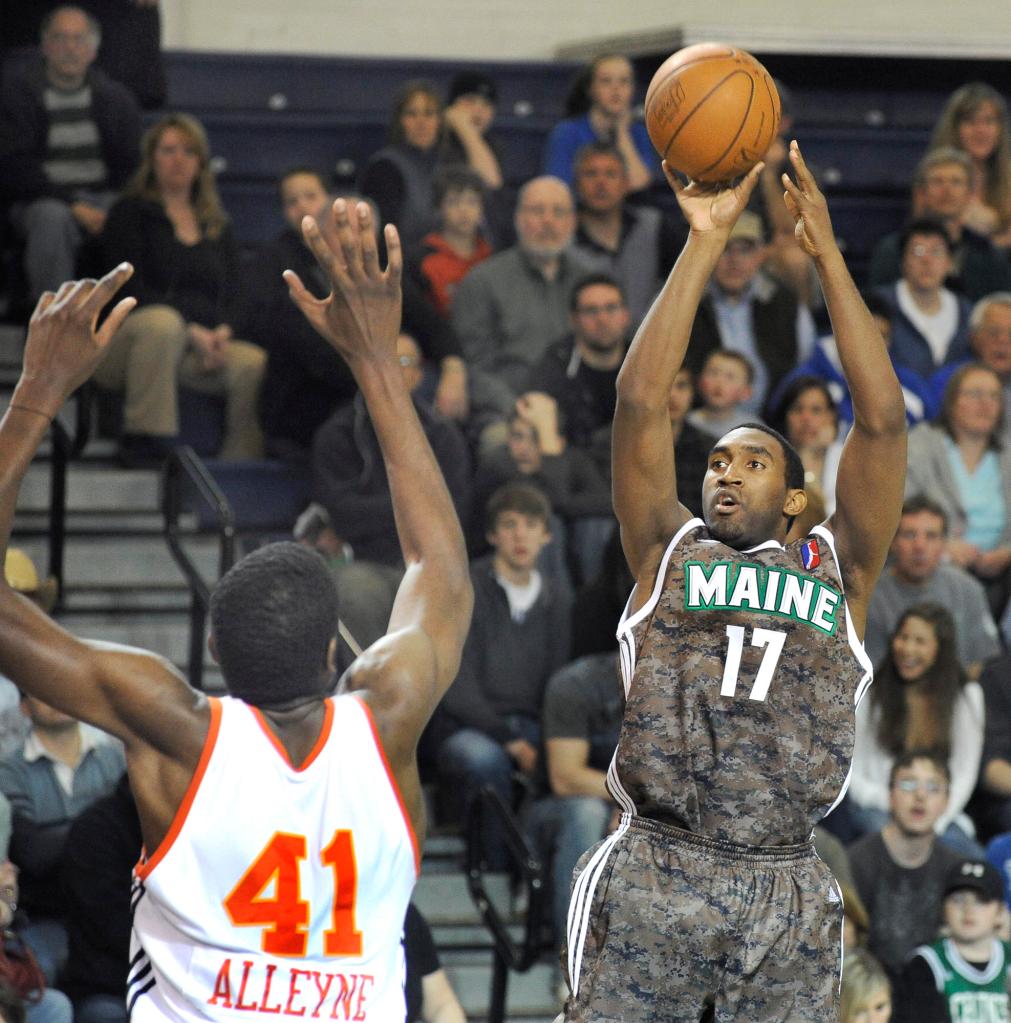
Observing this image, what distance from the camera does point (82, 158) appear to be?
9273mm

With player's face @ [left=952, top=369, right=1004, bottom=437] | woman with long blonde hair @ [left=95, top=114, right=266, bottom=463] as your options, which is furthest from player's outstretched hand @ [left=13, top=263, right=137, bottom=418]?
player's face @ [left=952, top=369, right=1004, bottom=437]

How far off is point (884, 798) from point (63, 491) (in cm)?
354

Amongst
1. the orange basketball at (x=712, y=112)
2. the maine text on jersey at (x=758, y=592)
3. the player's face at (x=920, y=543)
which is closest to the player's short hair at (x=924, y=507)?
the player's face at (x=920, y=543)

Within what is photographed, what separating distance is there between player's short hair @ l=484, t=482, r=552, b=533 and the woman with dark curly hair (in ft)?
5.08

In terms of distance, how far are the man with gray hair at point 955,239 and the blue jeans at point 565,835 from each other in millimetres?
3989

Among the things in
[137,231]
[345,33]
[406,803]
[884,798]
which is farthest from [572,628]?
[345,33]

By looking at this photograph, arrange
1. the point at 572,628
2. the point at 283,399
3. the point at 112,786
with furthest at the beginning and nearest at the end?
the point at 283,399
the point at 572,628
the point at 112,786

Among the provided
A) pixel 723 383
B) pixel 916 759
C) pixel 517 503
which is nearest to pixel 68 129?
pixel 517 503

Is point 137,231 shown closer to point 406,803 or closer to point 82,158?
point 82,158

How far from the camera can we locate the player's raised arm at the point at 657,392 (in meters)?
4.20

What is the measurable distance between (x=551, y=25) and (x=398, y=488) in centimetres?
968

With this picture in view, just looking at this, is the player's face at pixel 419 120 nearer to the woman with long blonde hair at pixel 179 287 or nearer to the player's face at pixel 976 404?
the woman with long blonde hair at pixel 179 287

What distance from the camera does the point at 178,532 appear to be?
25.2 ft

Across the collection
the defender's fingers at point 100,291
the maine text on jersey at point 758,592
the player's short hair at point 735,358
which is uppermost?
the defender's fingers at point 100,291
